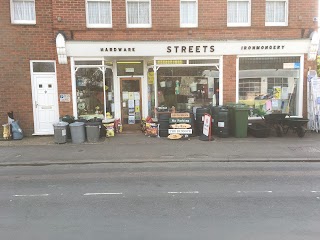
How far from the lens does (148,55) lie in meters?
12.9

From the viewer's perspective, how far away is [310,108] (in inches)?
527

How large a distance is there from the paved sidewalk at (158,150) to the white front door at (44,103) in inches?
32.5

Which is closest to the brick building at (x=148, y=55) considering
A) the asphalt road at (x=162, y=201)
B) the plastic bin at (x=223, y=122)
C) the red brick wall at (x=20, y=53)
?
the red brick wall at (x=20, y=53)

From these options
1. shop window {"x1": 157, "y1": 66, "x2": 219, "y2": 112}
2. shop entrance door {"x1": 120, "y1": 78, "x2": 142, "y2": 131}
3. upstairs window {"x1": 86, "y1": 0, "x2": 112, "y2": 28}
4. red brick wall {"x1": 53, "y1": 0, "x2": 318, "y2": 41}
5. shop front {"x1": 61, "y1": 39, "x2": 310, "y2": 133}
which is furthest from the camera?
shop entrance door {"x1": 120, "y1": 78, "x2": 142, "y2": 131}

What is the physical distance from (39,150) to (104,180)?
14.0ft

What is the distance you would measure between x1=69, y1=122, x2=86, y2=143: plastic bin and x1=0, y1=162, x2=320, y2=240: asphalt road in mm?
3120

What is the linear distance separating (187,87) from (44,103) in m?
5.85

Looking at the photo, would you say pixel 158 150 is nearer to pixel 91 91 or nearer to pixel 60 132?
pixel 60 132

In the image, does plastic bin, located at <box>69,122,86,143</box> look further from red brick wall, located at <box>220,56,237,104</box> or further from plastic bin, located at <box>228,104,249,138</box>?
red brick wall, located at <box>220,56,237,104</box>

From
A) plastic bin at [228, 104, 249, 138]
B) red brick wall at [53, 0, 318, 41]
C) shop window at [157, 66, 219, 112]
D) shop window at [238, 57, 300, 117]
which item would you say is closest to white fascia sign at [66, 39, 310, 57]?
red brick wall at [53, 0, 318, 41]

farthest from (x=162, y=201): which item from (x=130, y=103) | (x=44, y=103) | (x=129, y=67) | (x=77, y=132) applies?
(x=44, y=103)

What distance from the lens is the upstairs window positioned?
1280 centimetres

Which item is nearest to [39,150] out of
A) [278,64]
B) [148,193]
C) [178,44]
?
[148,193]

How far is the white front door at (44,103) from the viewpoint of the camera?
13.0m
